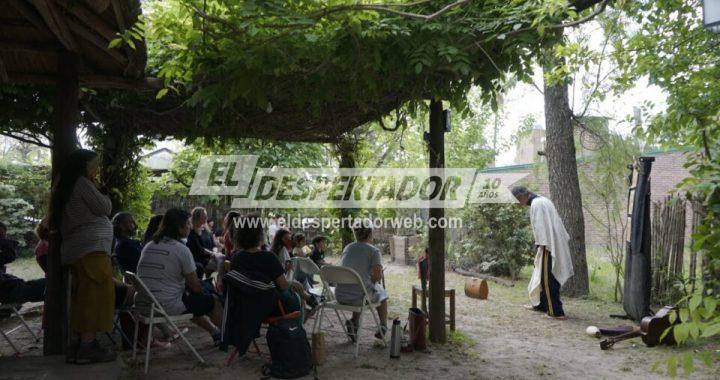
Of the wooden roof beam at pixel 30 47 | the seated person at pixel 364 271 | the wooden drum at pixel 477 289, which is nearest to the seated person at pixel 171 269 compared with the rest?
the seated person at pixel 364 271

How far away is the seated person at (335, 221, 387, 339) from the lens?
4914 millimetres

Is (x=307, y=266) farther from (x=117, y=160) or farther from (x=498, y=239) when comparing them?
(x=498, y=239)

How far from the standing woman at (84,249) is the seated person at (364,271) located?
79.1 inches

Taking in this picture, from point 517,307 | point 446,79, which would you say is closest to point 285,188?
point 517,307

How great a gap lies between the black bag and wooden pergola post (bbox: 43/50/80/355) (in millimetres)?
1625

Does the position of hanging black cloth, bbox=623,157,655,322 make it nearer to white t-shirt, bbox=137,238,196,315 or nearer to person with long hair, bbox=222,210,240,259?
person with long hair, bbox=222,210,240,259

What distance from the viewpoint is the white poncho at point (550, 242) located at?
6.66 m

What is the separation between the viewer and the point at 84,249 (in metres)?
3.75

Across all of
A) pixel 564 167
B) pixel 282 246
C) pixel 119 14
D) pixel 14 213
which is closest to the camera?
pixel 119 14

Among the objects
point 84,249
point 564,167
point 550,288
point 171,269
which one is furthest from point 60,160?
point 564,167

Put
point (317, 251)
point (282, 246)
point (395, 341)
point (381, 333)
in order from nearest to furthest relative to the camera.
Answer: point (395, 341) < point (381, 333) < point (282, 246) < point (317, 251)

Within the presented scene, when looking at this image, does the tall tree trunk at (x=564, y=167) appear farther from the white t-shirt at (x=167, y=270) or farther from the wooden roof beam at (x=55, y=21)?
the wooden roof beam at (x=55, y=21)

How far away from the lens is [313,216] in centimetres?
1522

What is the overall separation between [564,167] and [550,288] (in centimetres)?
270
